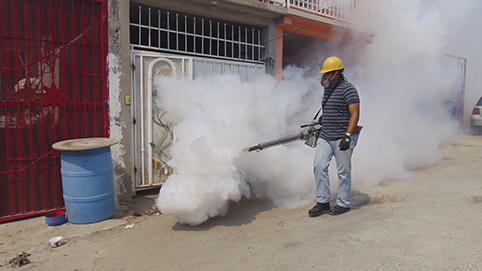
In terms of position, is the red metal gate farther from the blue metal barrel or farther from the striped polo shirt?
the striped polo shirt

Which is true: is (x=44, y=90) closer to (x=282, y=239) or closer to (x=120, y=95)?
(x=120, y=95)

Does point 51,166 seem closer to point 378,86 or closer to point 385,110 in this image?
point 385,110

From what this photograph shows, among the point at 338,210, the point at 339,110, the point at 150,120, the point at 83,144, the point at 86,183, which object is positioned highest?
the point at 339,110

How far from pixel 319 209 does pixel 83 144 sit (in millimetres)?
3113

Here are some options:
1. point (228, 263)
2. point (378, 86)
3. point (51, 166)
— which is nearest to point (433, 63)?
point (378, 86)

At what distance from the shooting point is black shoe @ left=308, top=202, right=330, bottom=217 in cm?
409

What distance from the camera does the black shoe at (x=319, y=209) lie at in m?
4.09

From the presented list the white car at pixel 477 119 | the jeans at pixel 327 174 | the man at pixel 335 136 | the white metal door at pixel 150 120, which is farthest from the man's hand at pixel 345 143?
the white car at pixel 477 119

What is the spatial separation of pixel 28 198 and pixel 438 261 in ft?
15.8

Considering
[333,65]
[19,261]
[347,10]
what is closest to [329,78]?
[333,65]

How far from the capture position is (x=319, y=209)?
163 inches

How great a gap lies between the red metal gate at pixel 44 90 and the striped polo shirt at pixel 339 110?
3160mm

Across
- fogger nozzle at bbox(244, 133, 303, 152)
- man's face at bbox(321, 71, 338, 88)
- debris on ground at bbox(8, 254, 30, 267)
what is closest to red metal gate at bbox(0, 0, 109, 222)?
debris on ground at bbox(8, 254, 30, 267)

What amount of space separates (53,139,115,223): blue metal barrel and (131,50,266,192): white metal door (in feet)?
3.00
